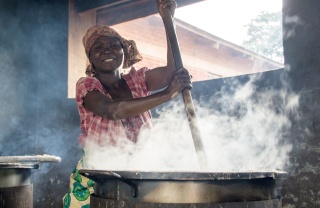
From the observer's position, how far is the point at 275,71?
3.35 meters

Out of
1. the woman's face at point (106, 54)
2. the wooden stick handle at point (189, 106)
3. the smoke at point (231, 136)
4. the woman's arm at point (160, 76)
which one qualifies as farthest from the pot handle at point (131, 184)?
the woman's arm at point (160, 76)

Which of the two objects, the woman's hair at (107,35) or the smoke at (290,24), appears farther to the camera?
the smoke at (290,24)

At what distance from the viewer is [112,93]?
10.2 ft

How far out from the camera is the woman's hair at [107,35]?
3.05m

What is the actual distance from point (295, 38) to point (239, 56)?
9805mm

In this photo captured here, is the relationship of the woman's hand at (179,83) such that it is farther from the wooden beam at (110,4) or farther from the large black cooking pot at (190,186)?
the wooden beam at (110,4)

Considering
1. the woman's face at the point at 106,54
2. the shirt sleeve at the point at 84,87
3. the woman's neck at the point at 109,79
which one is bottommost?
the shirt sleeve at the point at 84,87

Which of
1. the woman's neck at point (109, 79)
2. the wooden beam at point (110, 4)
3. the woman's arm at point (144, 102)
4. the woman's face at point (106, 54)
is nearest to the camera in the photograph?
the woman's arm at point (144, 102)

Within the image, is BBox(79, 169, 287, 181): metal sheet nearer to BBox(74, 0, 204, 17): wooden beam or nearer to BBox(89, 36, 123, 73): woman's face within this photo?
BBox(89, 36, 123, 73): woman's face

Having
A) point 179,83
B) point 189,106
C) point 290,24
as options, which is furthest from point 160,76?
point 290,24

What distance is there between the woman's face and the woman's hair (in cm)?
4

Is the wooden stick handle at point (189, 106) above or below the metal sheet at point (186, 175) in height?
above

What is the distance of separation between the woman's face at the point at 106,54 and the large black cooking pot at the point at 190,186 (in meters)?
1.32

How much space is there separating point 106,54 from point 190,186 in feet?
5.19
